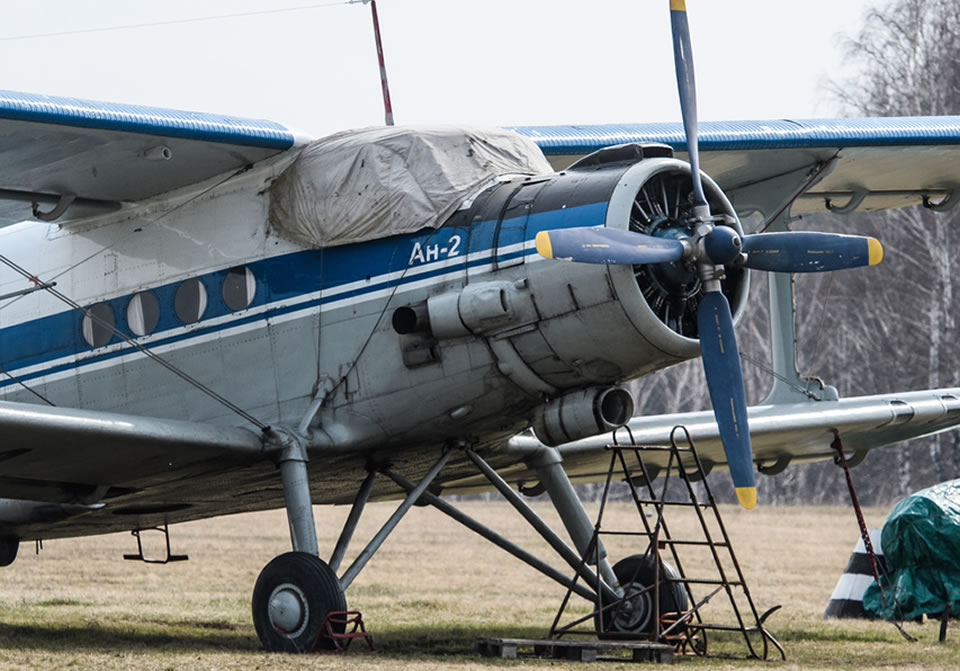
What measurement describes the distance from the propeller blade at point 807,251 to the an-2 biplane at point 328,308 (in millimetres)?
→ 18

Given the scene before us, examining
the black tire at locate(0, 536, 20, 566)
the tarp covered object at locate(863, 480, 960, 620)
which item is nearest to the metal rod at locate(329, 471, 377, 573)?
the black tire at locate(0, 536, 20, 566)

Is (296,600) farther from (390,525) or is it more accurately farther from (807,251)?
(807,251)

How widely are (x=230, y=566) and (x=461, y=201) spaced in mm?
13327

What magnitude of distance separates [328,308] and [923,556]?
6.76 meters

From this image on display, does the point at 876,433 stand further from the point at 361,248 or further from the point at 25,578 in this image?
the point at 25,578

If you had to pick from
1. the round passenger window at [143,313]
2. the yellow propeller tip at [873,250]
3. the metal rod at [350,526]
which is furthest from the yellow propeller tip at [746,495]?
the round passenger window at [143,313]

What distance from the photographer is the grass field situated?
→ 9.96 metres

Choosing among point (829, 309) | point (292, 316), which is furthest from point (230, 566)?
point (829, 309)

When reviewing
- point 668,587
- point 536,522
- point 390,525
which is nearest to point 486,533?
point 536,522

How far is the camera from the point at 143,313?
12.1 metres

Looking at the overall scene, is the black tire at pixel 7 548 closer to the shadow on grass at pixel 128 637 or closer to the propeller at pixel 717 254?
the shadow on grass at pixel 128 637

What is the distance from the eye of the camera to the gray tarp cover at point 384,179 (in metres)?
10.9

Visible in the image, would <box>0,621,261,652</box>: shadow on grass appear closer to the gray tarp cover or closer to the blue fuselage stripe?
the blue fuselage stripe

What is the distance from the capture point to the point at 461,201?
10.8 m
